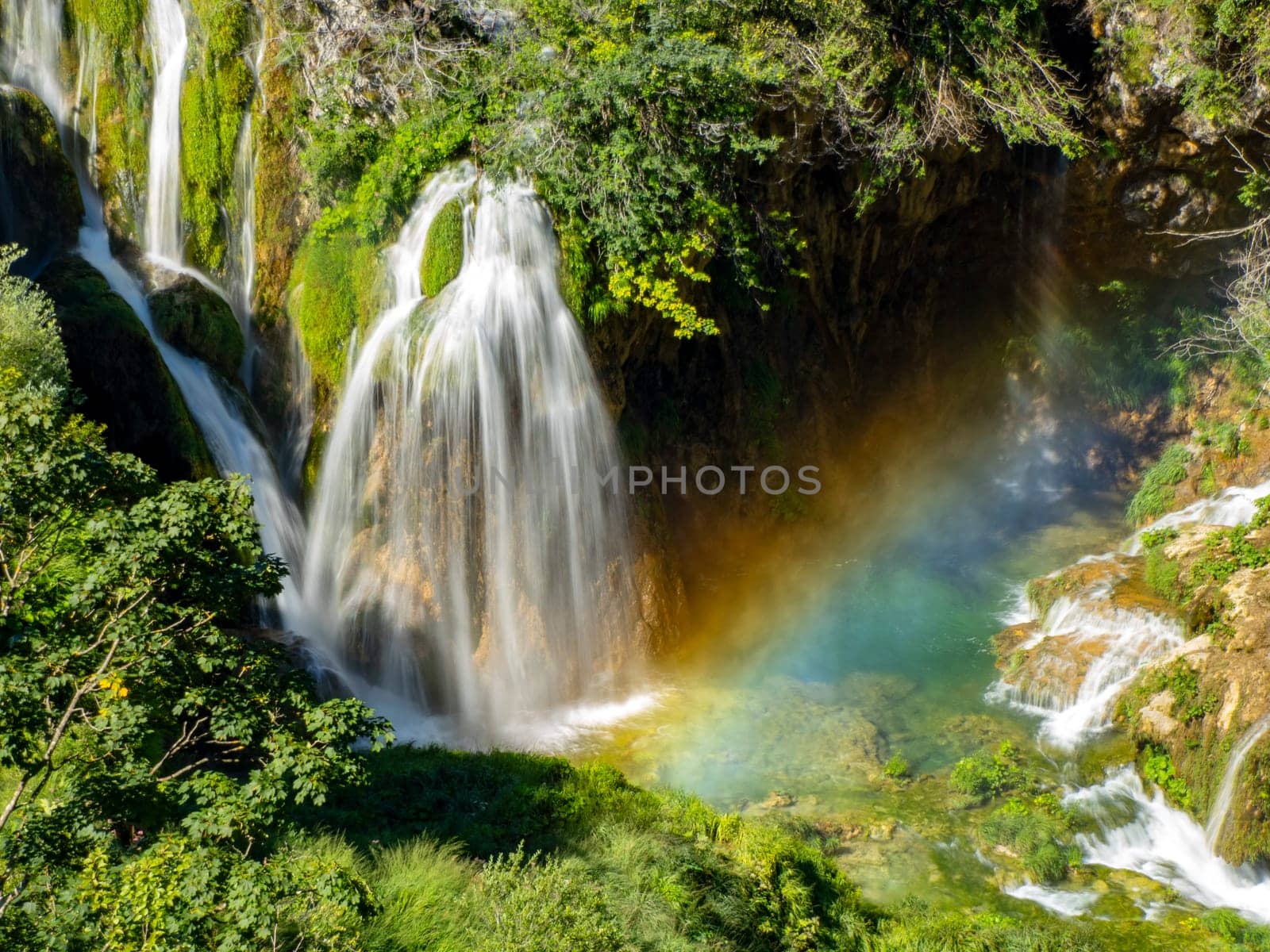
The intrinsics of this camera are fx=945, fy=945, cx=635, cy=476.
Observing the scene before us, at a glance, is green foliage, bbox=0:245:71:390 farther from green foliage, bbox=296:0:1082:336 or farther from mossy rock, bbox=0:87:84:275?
green foliage, bbox=296:0:1082:336

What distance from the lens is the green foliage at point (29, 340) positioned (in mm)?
9445

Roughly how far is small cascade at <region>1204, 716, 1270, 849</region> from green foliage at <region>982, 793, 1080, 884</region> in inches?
50.8

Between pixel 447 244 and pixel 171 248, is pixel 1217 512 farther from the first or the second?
pixel 171 248

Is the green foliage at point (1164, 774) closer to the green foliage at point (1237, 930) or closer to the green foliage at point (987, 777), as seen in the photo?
the green foliage at point (987, 777)

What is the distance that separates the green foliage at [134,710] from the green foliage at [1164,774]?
8.76 meters

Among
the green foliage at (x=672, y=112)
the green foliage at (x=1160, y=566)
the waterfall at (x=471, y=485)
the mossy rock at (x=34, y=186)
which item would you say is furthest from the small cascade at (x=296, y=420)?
the green foliage at (x=1160, y=566)

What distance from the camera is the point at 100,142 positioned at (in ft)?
47.2

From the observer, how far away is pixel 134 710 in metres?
4.93

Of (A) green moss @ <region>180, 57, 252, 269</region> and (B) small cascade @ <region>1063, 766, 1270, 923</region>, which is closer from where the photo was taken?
(B) small cascade @ <region>1063, 766, 1270, 923</region>

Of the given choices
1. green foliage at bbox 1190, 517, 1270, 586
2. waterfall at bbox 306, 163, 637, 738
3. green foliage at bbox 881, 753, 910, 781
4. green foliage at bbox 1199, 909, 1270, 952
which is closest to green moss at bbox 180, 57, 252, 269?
waterfall at bbox 306, 163, 637, 738

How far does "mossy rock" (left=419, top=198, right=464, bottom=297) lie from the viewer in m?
12.0

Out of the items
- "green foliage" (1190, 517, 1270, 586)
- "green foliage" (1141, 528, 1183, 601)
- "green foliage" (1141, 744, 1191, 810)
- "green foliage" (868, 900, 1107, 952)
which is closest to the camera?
"green foliage" (868, 900, 1107, 952)

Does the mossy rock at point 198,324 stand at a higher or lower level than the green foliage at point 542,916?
higher

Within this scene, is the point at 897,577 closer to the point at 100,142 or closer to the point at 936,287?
the point at 936,287
